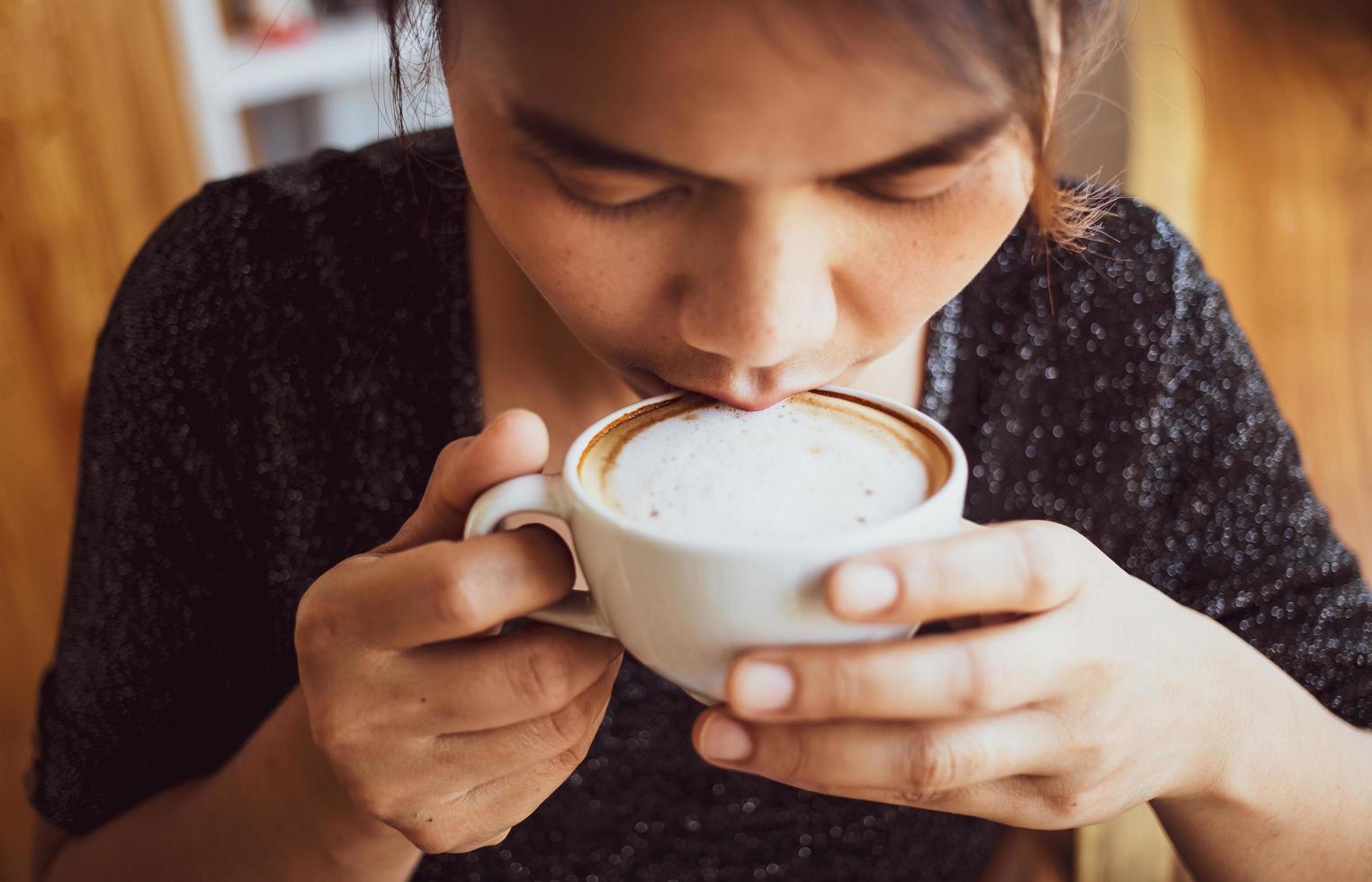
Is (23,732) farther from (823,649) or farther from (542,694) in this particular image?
(823,649)

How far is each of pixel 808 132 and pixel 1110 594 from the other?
31cm

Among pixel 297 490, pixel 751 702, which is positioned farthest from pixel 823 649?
pixel 297 490

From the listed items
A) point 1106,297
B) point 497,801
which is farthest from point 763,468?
point 1106,297

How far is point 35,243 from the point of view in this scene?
1.66 metres

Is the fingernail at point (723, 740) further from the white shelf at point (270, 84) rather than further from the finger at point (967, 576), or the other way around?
the white shelf at point (270, 84)

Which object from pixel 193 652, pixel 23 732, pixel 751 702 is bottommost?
pixel 23 732

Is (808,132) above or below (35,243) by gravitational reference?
above

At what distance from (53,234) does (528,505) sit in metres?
1.49

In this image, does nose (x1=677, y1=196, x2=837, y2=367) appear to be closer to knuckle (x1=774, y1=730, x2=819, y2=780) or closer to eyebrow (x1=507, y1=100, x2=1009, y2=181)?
eyebrow (x1=507, y1=100, x2=1009, y2=181)

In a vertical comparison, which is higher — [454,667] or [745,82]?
[745,82]

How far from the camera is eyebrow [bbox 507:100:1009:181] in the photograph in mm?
563

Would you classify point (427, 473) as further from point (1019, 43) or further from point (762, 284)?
point (1019, 43)

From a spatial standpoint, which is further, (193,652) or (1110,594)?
(193,652)

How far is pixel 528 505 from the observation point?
1.85 feet
